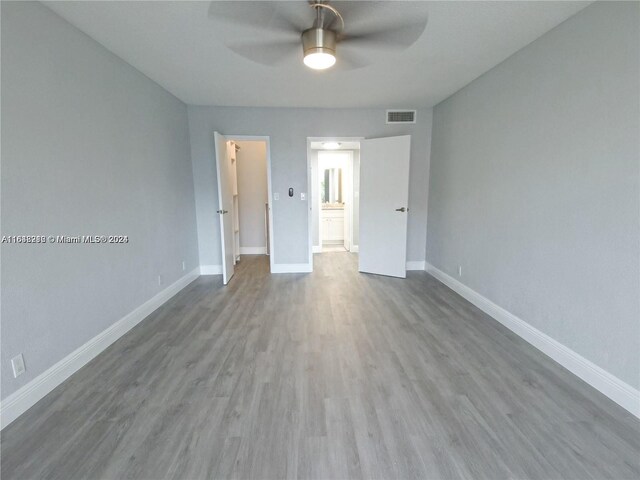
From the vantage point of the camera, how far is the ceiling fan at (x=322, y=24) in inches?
63.7

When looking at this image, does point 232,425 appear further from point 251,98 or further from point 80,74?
point 251,98

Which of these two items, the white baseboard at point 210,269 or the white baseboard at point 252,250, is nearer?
the white baseboard at point 210,269

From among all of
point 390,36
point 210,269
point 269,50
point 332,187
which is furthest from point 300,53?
point 332,187

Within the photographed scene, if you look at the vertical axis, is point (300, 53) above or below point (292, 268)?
above

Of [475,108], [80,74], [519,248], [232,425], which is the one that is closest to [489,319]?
[519,248]

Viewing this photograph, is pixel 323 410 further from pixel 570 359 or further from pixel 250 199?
pixel 250 199

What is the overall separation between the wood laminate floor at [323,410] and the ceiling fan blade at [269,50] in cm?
225

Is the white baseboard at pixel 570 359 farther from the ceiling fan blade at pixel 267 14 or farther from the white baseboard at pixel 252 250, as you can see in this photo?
the white baseboard at pixel 252 250

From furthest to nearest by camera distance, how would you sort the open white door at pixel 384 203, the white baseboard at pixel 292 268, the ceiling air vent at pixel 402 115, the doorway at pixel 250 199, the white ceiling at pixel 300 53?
the doorway at pixel 250 199 < the white baseboard at pixel 292 268 < the ceiling air vent at pixel 402 115 < the open white door at pixel 384 203 < the white ceiling at pixel 300 53

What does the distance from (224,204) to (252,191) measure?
1719 mm

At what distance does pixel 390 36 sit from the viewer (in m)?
1.79

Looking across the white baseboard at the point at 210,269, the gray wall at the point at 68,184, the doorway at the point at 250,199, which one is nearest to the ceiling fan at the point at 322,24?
the gray wall at the point at 68,184

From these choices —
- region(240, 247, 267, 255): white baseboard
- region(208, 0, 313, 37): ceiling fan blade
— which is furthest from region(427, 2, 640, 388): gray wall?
region(240, 247, 267, 255): white baseboard

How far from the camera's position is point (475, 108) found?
312cm
